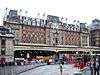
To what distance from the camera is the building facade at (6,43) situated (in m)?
13.7

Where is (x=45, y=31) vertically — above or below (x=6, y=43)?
above

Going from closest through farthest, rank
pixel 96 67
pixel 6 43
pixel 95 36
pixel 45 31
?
pixel 96 67 < pixel 6 43 < pixel 45 31 < pixel 95 36

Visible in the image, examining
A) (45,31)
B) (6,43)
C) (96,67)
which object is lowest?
(96,67)

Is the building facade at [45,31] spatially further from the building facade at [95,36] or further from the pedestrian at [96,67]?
the pedestrian at [96,67]

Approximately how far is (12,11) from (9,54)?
4.84 m

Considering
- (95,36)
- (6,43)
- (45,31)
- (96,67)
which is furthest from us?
(95,36)

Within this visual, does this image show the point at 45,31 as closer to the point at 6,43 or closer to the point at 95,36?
the point at 95,36

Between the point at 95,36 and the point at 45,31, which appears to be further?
the point at 95,36

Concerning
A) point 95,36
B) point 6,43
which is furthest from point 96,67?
point 95,36

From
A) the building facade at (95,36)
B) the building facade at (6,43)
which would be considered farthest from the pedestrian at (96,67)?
the building facade at (95,36)

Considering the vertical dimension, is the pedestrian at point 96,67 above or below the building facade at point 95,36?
below

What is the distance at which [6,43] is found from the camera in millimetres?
14539

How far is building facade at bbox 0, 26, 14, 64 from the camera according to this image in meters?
13.7

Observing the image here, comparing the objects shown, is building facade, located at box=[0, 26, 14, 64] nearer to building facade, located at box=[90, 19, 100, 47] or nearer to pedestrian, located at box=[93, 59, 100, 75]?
building facade, located at box=[90, 19, 100, 47]
